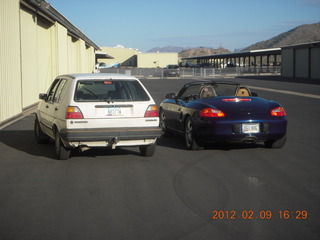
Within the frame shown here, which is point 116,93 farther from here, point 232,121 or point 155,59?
point 155,59

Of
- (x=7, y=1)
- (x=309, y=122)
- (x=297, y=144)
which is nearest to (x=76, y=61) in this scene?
(x=7, y=1)

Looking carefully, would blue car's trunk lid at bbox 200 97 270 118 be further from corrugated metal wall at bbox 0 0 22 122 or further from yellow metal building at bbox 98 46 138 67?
yellow metal building at bbox 98 46 138 67

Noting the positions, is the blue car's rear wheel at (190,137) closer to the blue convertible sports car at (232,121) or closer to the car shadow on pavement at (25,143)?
the blue convertible sports car at (232,121)

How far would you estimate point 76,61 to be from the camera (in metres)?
38.0

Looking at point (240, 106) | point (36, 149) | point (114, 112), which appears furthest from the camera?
point (36, 149)

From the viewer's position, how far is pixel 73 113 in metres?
8.19

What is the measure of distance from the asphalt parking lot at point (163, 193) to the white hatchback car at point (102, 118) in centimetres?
36

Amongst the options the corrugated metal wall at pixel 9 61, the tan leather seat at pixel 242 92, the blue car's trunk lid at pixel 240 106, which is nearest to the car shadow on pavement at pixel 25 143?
the corrugated metal wall at pixel 9 61

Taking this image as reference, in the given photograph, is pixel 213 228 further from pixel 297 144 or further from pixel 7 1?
pixel 7 1

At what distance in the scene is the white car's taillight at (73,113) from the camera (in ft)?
26.8

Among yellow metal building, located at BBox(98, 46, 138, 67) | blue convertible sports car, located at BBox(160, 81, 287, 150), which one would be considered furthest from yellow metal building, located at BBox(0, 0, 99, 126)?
yellow metal building, located at BBox(98, 46, 138, 67)

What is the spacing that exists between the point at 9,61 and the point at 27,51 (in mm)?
4197

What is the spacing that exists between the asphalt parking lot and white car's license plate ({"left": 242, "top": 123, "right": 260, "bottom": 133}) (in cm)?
46
